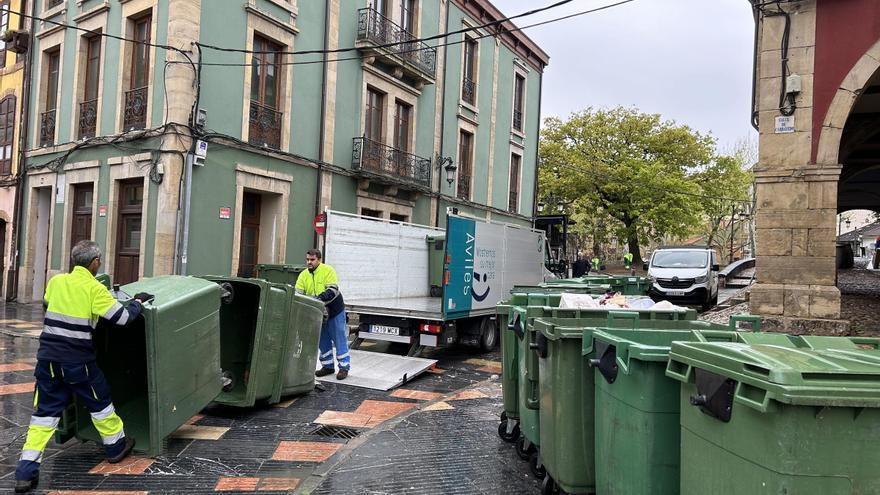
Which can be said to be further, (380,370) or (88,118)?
(88,118)

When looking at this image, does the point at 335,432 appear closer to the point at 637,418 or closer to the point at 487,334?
the point at 637,418

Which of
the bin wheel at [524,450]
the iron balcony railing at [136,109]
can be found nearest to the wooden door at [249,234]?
the iron balcony railing at [136,109]

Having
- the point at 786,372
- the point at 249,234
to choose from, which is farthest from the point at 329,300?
the point at 249,234

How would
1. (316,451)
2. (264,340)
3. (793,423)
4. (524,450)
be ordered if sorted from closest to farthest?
1. (793,423)
2. (524,450)
3. (316,451)
4. (264,340)

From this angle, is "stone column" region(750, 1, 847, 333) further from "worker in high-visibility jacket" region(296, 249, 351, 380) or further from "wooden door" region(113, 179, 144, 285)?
"wooden door" region(113, 179, 144, 285)

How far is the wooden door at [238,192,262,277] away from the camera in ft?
44.7

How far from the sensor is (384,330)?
8.77 meters

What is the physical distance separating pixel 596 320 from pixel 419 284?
759 centimetres

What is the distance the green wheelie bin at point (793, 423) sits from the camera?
1.93 meters

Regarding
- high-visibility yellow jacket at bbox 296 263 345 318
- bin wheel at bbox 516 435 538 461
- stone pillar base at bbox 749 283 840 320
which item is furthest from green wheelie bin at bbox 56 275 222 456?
stone pillar base at bbox 749 283 840 320

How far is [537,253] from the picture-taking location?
41.3 feet

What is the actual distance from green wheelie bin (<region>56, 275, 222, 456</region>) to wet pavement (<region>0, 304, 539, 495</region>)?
26 cm

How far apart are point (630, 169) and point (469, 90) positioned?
15.0 metres

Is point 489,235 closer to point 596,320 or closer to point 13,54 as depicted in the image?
point 596,320
